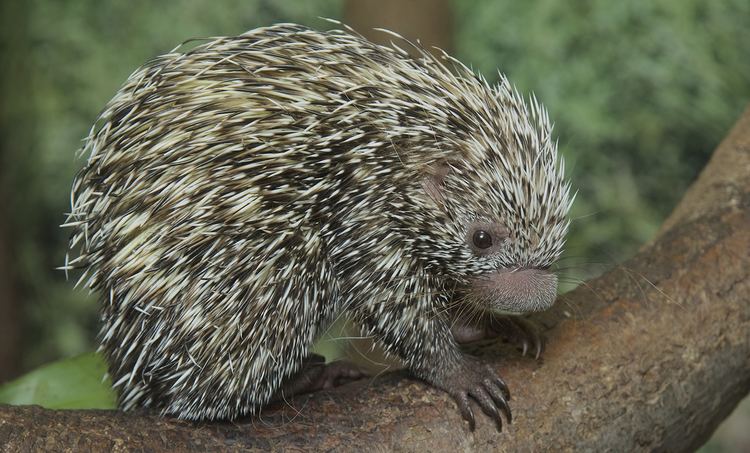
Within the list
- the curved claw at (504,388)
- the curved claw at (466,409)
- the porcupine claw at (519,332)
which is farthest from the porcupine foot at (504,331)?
the curved claw at (466,409)

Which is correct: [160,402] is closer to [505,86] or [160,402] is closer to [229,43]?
[229,43]

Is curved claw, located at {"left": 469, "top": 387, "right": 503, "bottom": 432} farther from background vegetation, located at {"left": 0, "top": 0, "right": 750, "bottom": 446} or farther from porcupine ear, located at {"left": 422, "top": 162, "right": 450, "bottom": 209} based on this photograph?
background vegetation, located at {"left": 0, "top": 0, "right": 750, "bottom": 446}

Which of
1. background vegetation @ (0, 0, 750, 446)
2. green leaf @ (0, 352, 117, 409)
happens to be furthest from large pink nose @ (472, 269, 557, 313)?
background vegetation @ (0, 0, 750, 446)

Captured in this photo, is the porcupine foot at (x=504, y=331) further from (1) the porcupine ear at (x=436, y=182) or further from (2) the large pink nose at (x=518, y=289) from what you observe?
(1) the porcupine ear at (x=436, y=182)

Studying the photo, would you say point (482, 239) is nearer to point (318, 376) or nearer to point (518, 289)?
point (518, 289)

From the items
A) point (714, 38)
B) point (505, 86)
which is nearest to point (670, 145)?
point (714, 38)
